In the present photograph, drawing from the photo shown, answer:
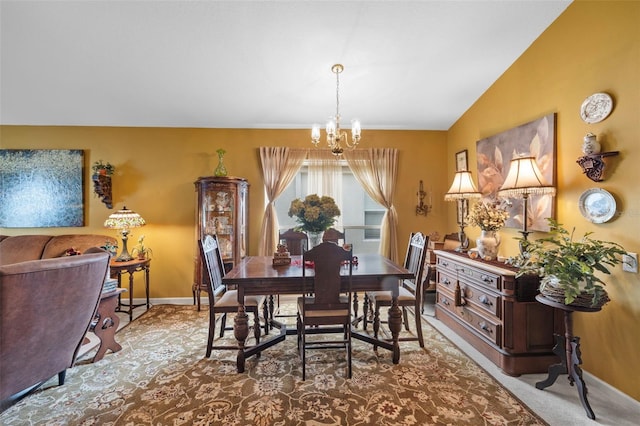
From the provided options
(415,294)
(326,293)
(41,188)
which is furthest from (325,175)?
(41,188)

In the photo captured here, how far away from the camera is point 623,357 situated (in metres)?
1.90

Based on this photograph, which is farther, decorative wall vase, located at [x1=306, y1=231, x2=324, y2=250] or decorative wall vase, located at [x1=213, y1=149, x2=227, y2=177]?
decorative wall vase, located at [x1=213, y1=149, x2=227, y2=177]

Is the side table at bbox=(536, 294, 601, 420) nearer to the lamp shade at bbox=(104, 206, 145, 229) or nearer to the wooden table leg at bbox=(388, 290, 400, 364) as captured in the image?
the wooden table leg at bbox=(388, 290, 400, 364)

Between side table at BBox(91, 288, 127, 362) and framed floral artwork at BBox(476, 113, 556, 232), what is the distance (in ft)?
13.2

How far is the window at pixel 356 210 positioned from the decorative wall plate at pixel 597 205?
97.2 inches

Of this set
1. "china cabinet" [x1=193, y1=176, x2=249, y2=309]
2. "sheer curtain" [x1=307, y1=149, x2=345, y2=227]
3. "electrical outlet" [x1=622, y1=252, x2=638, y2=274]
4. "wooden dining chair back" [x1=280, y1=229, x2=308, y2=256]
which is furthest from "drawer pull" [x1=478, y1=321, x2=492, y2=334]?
"china cabinet" [x1=193, y1=176, x2=249, y2=309]

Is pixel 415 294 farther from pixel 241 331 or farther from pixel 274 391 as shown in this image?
pixel 241 331

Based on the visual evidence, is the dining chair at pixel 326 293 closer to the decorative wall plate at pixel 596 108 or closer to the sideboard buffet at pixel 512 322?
the sideboard buffet at pixel 512 322

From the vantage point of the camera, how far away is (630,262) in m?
1.85

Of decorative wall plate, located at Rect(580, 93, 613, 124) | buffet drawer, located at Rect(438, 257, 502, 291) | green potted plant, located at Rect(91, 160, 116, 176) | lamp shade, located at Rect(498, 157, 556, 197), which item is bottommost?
buffet drawer, located at Rect(438, 257, 502, 291)

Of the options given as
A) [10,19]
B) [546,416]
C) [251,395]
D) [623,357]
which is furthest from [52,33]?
[623,357]

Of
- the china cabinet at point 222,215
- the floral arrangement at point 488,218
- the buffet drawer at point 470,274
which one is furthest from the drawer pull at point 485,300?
the china cabinet at point 222,215

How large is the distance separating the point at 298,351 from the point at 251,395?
662mm

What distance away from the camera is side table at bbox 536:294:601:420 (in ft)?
5.79
